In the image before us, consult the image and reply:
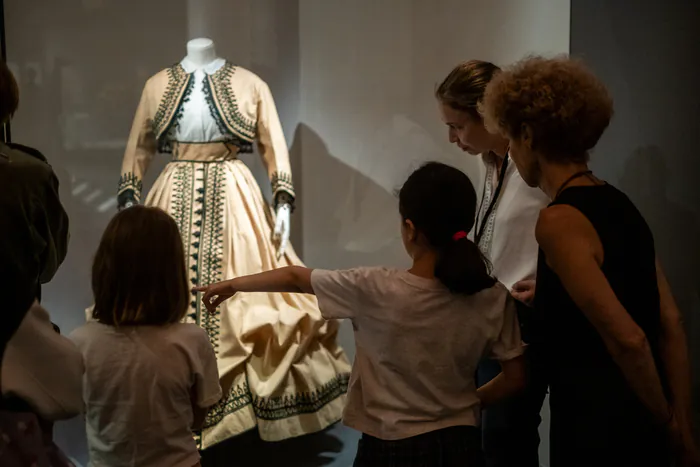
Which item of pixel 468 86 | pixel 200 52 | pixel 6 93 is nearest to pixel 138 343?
pixel 6 93

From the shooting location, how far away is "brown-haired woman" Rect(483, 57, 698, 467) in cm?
116

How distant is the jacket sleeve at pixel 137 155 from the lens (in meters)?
2.38

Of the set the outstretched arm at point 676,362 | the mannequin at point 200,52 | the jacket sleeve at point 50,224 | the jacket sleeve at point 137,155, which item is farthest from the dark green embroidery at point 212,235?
the outstretched arm at point 676,362

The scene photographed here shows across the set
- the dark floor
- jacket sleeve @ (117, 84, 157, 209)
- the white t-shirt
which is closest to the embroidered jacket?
jacket sleeve @ (117, 84, 157, 209)

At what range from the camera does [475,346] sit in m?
1.27

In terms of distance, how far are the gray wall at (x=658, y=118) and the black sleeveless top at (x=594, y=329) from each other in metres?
0.58

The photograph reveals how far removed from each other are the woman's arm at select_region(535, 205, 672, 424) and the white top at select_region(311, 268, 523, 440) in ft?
0.57

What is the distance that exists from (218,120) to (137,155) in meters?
0.30

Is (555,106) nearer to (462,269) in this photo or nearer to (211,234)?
(462,269)

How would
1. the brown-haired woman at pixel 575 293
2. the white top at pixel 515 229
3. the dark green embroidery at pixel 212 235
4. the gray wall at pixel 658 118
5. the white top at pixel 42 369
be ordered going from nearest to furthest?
1. the white top at pixel 42 369
2. the brown-haired woman at pixel 575 293
3. the white top at pixel 515 229
4. the gray wall at pixel 658 118
5. the dark green embroidery at pixel 212 235

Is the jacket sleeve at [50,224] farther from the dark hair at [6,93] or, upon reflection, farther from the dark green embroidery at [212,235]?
the dark green embroidery at [212,235]

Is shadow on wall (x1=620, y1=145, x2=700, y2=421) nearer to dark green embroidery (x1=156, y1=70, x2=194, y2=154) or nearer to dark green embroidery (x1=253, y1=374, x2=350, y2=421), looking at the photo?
dark green embroidery (x1=253, y1=374, x2=350, y2=421)

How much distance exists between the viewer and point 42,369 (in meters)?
1.07

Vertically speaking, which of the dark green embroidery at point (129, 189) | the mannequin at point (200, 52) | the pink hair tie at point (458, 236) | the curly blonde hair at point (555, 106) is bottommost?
the dark green embroidery at point (129, 189)
